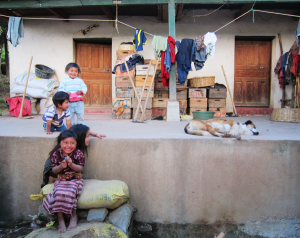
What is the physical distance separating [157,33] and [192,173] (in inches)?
216

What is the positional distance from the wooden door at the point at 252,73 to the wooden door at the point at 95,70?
4.23m

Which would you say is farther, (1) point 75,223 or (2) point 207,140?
(2) point 207,140

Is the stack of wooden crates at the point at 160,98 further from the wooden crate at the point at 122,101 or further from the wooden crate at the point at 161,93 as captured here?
the wooden crate at the point at 122,101

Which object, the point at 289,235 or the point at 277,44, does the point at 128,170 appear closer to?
the point at 289,235

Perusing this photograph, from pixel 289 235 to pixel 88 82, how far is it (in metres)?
6.62

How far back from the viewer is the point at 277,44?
711 centimetres

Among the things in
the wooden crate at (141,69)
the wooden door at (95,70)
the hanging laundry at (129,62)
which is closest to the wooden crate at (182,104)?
the wooden crate at (141,69)

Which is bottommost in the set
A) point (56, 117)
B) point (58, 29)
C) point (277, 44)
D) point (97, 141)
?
point (97, 141)

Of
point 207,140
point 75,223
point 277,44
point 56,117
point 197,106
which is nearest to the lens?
point 75,223

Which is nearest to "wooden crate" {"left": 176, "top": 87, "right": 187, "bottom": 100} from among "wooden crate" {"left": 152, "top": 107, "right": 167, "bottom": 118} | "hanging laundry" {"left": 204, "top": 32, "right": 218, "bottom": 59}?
"wooden crate" {"left": 152, "top": 107, "right": 167, "bottom": 118}

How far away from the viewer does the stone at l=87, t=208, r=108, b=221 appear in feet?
8.11

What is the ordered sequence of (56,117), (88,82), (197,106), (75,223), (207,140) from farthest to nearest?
(88,82) → (197,106) → (56,117) → (207,140) → (75,223)

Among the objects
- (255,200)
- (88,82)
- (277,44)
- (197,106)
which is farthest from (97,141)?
(277,44)

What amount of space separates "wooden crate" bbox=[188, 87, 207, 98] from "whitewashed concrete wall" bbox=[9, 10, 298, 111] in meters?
0.99
